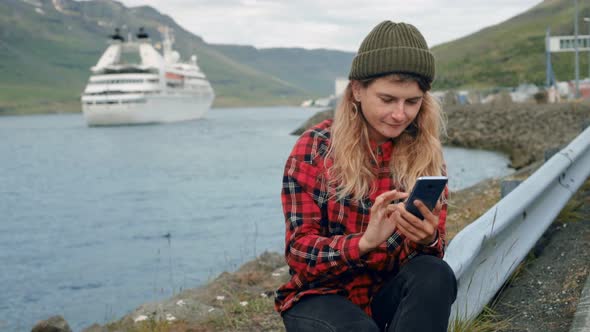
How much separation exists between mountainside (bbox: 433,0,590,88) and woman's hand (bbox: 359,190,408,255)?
73.7 meters

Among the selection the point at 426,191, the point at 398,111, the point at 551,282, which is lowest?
the point at 551,282

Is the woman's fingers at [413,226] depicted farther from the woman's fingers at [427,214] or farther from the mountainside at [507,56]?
the mountainside at [507,56]

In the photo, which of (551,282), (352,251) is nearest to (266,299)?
(551,282)

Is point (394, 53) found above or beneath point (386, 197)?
above

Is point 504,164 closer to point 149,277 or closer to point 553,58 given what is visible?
point 149,277

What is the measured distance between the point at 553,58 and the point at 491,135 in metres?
55.3

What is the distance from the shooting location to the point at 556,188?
422 centimetres

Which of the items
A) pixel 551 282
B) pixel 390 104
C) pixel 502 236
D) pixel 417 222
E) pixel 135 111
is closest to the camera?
pixel 417 222

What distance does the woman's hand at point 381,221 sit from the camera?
219 centimetres

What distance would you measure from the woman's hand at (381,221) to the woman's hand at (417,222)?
2cm

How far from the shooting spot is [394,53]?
2.39 m

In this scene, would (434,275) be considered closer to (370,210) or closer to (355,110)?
(370,210)

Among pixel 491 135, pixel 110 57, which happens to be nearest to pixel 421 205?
pixel 491 135

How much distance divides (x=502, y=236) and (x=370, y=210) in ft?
3.80
